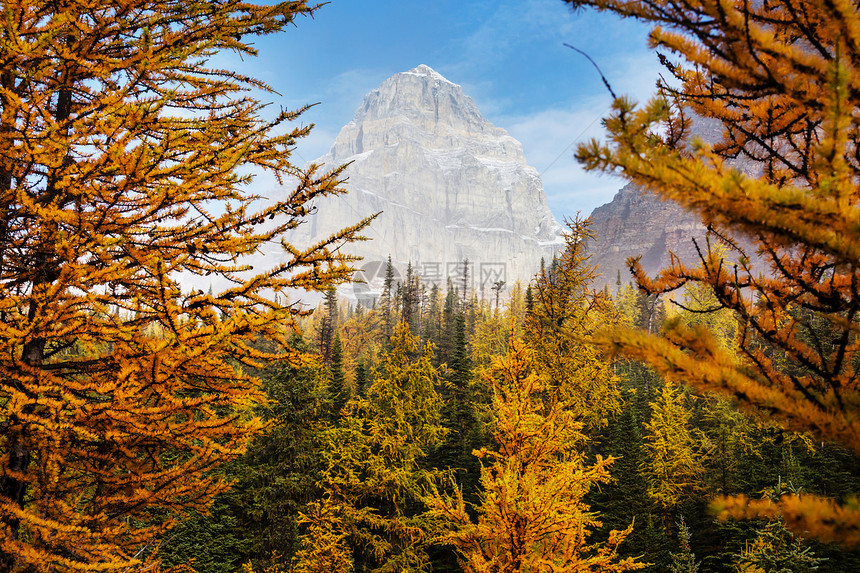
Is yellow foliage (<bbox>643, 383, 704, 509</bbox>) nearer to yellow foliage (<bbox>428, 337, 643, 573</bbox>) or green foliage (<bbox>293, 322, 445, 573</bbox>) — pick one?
green foliage (<bbox>293, 322, 445, 573</bbox>)

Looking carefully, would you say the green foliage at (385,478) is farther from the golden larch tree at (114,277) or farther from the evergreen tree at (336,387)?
the golden larch tree at (114,277)

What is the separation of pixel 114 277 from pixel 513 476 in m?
6.19

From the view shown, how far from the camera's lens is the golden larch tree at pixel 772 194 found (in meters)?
1.34

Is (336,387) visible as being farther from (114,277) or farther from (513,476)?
(114,277)

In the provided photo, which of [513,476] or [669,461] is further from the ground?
[513,476]

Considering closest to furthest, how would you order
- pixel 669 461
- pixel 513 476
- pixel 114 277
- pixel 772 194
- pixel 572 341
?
pixel 772 194 < pixel 114 277 < pixel 513 476 < pixel 572 341 < pixel 669 461

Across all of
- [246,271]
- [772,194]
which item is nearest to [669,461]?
[246,271]

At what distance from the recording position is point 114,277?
346 centimetres

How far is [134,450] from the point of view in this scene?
4.18m

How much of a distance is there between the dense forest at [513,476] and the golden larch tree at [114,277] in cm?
472

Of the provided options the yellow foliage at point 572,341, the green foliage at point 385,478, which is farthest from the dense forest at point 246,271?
the green foliage at point 385,478

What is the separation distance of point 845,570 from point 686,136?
19.1m

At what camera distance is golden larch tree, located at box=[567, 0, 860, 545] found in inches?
52.9

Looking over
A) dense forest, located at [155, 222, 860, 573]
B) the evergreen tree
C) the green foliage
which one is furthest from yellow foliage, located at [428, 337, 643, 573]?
the evergreen tree
